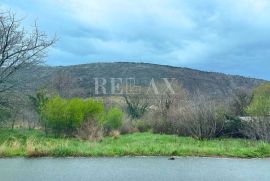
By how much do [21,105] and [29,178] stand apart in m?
11.6

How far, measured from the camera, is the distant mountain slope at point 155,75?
10306 cm

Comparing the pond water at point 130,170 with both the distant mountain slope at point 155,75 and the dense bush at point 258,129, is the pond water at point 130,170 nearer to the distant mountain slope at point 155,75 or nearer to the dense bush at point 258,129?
the dense bush at point 258,129

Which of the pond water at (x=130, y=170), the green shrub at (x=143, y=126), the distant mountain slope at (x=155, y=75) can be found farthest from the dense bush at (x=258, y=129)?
the distant mountain slope at (x=155, y=75)

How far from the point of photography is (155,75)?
107688 millimetres

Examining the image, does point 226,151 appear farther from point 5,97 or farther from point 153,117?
point 153,117

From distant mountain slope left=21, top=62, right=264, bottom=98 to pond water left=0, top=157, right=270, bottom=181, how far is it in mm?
72215

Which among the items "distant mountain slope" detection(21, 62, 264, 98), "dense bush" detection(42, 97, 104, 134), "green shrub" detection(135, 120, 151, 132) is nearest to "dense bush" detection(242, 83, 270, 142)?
"dense bush" detection(42, 97, 104, 134)

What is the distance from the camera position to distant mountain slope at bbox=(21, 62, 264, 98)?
338ft

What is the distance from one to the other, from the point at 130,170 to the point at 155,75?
84.7m

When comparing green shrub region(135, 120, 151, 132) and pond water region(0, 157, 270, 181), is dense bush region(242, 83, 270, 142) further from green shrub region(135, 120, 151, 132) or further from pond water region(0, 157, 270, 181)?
green shrub region(135, 120, 151, 132)

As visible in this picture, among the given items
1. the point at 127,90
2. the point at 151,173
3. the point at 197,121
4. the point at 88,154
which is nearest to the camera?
the point at 151,173

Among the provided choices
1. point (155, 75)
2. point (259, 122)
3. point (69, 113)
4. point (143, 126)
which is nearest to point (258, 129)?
point (259, 122)

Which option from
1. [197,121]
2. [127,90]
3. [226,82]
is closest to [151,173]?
[197,121]

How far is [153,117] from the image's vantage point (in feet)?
213
